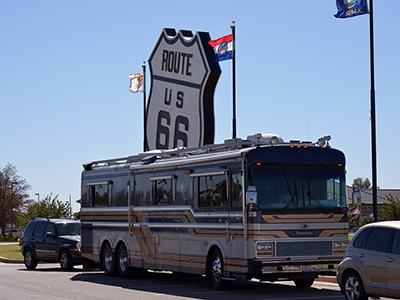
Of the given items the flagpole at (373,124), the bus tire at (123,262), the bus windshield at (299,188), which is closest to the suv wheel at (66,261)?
the bus tire at (123,262)

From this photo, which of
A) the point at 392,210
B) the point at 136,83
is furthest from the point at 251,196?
the point at 136,83

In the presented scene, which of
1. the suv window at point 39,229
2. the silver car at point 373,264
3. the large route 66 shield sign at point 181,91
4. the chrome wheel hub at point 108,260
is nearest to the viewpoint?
the silver car at point 373,264

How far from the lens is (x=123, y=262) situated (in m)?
25.6

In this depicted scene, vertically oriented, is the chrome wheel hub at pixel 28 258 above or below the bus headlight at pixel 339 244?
below

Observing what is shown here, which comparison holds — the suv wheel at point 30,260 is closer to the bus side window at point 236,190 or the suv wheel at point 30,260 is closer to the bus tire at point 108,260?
the bus tire at point 108,260

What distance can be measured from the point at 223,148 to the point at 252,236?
2750mm

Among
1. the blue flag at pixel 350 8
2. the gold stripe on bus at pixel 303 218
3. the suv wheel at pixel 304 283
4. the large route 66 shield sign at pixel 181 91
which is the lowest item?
the suv wheel at pixel 304 283

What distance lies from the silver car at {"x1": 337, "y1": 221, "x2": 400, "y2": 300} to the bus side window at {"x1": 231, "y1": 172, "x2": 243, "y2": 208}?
3596 mm

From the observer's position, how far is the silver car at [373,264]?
584 inches

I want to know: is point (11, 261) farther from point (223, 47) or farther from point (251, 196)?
point (251, 196)

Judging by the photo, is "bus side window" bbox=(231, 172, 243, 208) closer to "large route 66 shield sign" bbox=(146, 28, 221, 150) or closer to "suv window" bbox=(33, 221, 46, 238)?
"large route 66 shield sign" bbox=(146, 28, 221, 150)

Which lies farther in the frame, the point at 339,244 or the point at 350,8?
the point at 350,8

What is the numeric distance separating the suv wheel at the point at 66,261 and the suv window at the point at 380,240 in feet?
51.8

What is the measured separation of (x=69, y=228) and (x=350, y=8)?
1219 cm
